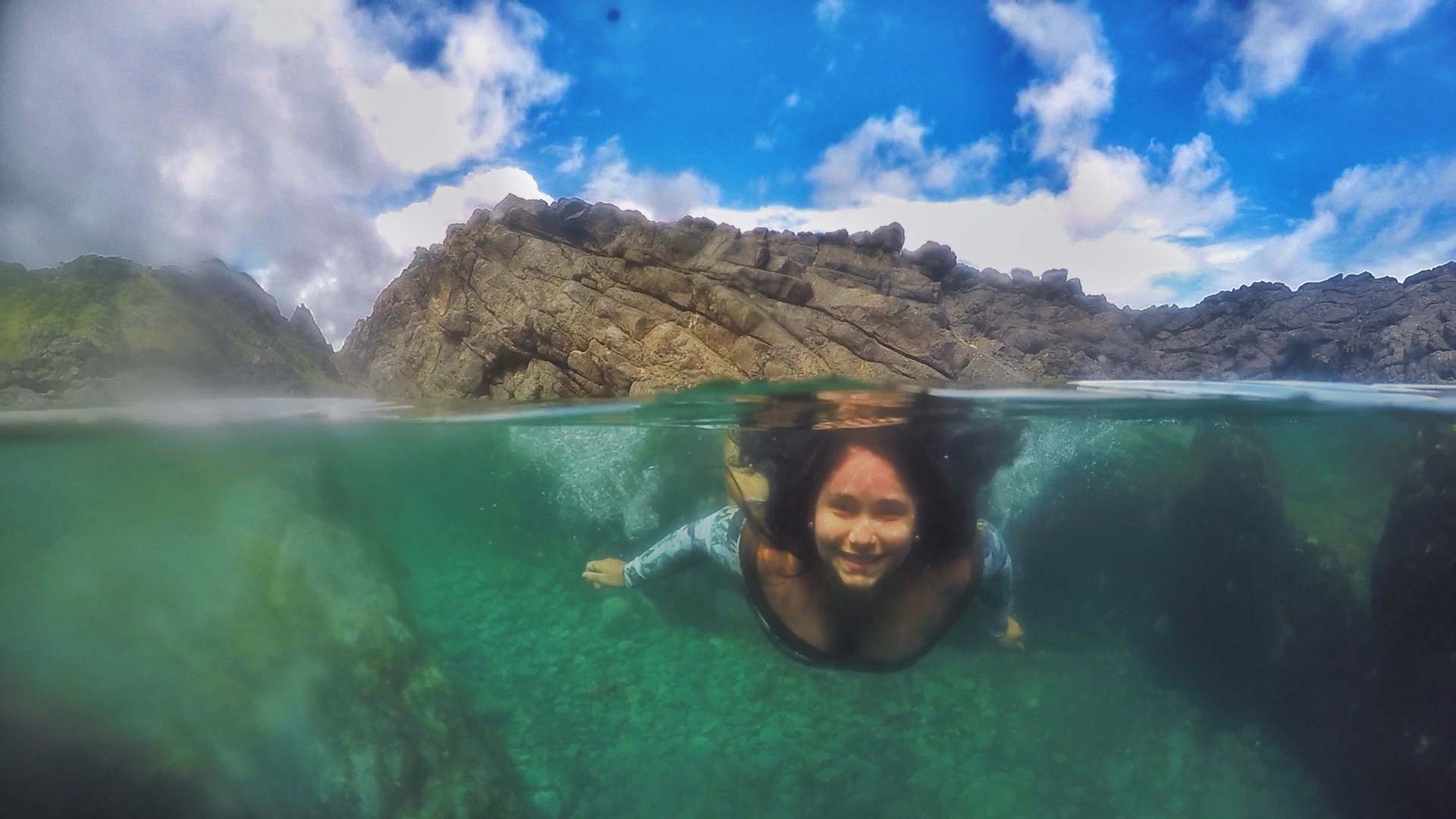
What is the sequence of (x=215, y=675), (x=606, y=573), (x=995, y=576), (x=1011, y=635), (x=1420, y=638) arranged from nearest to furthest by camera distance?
1. (x=995, y=576)
2. (x=215, y=675)
3. (x=1011, y=635)
4. (x=606, y=573)
5. (x=1420, y=638)

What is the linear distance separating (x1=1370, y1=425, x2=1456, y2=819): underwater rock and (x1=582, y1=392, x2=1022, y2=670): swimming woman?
6.23 meters

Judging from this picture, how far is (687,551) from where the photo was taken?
22.5ft

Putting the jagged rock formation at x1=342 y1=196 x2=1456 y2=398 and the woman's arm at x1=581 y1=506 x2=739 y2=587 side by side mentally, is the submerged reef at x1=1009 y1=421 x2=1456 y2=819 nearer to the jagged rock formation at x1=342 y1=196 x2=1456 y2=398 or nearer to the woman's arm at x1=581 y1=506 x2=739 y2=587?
the jagged rock formation at x1=342 y1=196 x2=1456 y2=398

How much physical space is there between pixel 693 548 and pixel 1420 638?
30.2 ft

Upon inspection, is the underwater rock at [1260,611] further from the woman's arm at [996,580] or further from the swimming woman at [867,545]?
the swimming woman at [867,545]

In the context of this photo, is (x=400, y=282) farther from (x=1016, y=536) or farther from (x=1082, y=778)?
(x=1082, y=778)

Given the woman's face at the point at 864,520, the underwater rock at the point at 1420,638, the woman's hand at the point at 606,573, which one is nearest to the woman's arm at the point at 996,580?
the woman's face at the point at 864,520

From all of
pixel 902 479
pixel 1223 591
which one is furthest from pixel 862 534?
pixel 1223 591

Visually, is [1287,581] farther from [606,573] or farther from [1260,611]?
[606,573]

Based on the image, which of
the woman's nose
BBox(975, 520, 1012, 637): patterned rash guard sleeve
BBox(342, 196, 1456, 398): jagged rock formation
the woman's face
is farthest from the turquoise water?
the woman's nose

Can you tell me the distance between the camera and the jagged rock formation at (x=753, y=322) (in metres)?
14.9

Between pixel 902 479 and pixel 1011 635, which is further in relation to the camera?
pixel 1011 635

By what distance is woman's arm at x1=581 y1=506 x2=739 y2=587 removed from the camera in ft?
20.9

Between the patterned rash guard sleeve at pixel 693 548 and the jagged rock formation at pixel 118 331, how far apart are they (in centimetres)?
469
